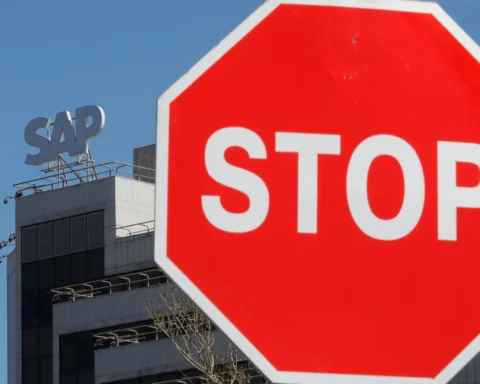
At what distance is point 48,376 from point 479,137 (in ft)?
212

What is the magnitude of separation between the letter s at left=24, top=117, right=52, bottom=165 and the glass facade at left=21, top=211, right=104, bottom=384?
10.9 ft

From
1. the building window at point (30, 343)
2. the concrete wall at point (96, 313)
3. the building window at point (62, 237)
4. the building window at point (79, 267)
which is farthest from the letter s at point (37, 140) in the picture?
the building window at point (30, 343)

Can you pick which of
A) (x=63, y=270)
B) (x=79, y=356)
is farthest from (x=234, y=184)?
(x=63, y=270)

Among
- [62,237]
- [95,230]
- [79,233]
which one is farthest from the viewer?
[62,237]

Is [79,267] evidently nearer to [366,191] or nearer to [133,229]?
[133,229]

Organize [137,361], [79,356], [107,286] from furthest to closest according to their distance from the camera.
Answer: [107,286] < [79,356] < [137,361]

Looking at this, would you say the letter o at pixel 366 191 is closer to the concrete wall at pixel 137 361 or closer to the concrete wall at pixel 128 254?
the concrete wall at pixel 137 361

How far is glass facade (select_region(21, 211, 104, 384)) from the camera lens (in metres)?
67.9

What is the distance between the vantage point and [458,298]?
3.74 metres

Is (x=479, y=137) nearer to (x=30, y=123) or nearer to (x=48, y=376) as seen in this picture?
(x=48, y=376)

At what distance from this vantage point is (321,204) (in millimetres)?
3707

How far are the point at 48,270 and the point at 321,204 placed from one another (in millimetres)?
66800

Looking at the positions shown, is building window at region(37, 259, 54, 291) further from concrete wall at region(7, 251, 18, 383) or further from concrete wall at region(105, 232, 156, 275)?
concrete wall at region(105, 232, 156, 275)

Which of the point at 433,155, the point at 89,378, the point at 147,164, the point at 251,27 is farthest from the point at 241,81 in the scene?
the point at 147,164
